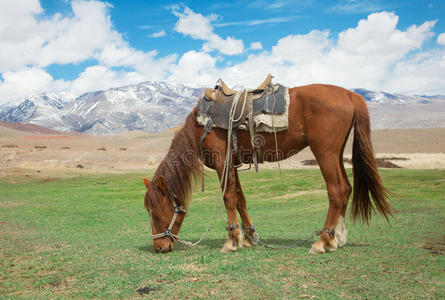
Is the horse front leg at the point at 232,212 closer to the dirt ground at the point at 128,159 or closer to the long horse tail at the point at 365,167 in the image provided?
the long horse tail at the point at 365,167

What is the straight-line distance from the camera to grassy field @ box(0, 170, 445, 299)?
399cm

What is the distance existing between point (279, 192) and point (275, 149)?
1026cm

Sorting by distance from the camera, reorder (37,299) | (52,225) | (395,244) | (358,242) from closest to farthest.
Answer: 1. (37,299)
2. (395,244)
3. (358,242)
4. (52,225)

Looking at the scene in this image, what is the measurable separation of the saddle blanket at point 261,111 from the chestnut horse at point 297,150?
0.41ft

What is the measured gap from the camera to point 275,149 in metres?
6.12

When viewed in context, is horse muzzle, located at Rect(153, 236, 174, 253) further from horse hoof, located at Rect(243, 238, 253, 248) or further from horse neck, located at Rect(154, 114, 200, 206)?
horse hoof, located at Rect(243, 238, 253, 248)

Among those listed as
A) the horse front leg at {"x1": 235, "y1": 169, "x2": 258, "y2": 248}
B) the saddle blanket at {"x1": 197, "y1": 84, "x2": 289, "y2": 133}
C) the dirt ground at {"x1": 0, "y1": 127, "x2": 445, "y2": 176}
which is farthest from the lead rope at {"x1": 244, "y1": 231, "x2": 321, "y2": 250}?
the dirt ground at {"x1": 0, "y1": 127, "x2": 445, "y2": 176}

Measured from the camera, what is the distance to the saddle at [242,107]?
605 cm

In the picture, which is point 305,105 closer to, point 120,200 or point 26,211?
point 26,211

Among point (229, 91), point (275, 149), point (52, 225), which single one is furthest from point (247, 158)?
point (52, 225)

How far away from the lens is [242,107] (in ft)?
20.1

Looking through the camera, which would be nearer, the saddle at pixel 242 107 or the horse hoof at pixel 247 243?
the saddle at pixel 242 107

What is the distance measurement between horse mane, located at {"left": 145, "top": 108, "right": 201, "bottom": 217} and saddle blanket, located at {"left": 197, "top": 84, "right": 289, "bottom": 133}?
29 centimetres

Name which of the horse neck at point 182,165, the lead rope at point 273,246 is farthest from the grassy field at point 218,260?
the horse neck at point 182,165
